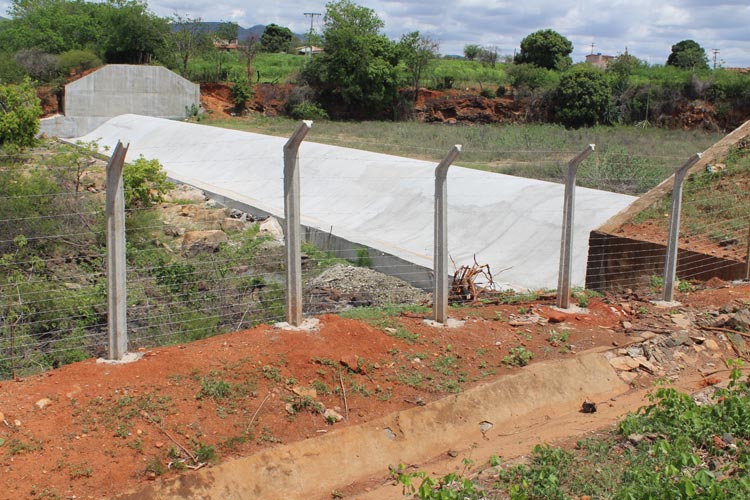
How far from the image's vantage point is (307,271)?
1201 centimetres

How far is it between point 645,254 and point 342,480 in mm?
6052

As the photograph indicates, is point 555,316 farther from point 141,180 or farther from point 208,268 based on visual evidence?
point 141,180

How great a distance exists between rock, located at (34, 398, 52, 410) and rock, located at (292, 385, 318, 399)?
1519mm

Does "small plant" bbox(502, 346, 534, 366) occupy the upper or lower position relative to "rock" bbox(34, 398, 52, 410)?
lower

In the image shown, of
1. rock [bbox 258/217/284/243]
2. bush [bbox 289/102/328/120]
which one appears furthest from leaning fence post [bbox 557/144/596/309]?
bush [bbox 289/102/328/120]

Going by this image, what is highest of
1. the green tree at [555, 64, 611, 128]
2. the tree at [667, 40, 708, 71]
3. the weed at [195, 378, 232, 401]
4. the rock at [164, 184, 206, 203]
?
the tree at [667, 40, 708, 71]

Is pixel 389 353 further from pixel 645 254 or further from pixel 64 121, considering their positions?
pixel 64 121

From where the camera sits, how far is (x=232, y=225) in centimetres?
1656

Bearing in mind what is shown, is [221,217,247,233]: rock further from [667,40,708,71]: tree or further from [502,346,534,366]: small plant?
[667,40,708,71]: tree

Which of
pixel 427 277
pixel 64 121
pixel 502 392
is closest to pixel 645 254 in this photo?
pixel 427 277

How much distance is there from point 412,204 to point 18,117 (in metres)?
12.6

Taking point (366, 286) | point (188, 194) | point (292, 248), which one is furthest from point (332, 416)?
point (188, 194)

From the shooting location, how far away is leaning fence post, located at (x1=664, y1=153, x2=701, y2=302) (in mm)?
7668

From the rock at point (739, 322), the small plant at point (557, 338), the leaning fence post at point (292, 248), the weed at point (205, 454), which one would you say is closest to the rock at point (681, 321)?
the rock at point (739, 322)
